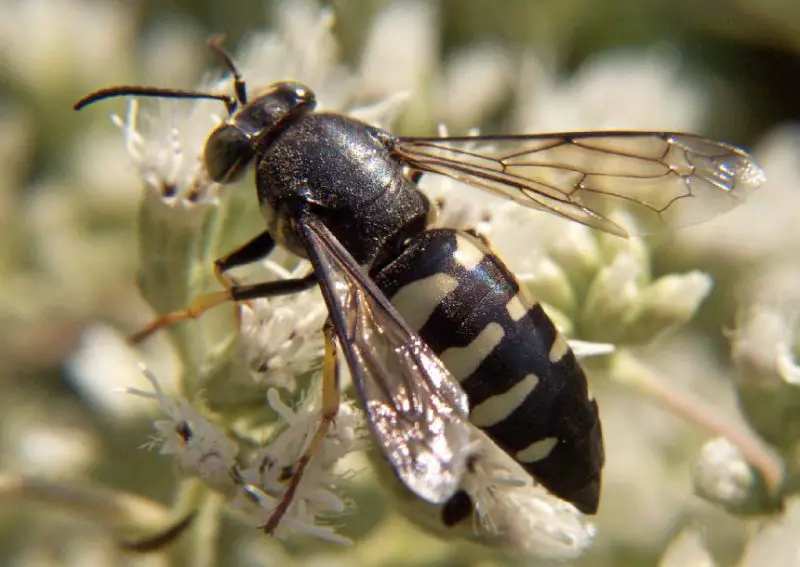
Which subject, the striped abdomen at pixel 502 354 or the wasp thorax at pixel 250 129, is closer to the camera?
the striped abdomen at pixel 502 354

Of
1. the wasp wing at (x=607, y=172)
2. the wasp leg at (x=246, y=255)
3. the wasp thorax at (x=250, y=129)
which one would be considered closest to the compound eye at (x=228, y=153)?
the wasp thorax at (x=250, y=129)

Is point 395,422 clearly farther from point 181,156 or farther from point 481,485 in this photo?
point 181,156

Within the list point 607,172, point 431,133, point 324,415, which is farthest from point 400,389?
point 431,133

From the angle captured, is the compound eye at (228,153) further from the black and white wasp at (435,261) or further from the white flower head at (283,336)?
the white flower head at (283,336)

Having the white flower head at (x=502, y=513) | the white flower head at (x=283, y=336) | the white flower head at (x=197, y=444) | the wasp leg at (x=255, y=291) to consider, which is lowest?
the white flower head at (x=502, y=513)

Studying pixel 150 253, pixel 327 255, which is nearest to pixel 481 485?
pixel 327 255

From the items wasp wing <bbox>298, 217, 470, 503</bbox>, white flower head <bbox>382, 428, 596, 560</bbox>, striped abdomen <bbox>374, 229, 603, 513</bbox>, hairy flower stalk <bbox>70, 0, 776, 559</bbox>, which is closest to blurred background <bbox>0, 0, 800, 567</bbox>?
hairy flower stalk <bbox>70, 0, 776, 559</bbox>
